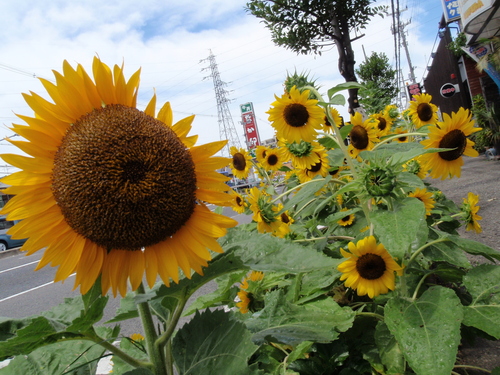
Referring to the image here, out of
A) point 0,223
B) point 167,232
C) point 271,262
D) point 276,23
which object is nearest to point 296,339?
point 271,262

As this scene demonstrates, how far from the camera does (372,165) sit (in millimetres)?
1228

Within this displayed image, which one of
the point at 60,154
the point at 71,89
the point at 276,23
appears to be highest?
the point at 276,23

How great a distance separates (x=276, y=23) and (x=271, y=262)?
20.2ft

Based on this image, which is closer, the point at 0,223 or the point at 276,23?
the point at 276,23

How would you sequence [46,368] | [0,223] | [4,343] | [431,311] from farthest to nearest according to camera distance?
[0,223]
[431,311]
[46,368]
[4,343]

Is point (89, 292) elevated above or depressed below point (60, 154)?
below

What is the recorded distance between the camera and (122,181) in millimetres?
673

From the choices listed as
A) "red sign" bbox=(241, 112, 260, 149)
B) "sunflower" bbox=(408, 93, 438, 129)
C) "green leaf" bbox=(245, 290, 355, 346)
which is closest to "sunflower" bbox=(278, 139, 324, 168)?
"sunflower" bbox=(408, 93, 438, 129)

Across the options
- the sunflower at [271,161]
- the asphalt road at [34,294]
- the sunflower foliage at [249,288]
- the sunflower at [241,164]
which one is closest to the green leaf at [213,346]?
the sunflower foliage at [249,288]

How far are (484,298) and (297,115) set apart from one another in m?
1.05

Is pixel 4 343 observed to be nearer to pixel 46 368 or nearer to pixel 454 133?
pixel 46 368

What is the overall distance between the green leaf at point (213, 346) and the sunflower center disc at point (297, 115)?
117 cm

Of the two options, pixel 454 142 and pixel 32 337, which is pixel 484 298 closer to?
pixel 454 142

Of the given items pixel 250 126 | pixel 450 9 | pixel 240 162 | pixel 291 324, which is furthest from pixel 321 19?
pixel 250 126
